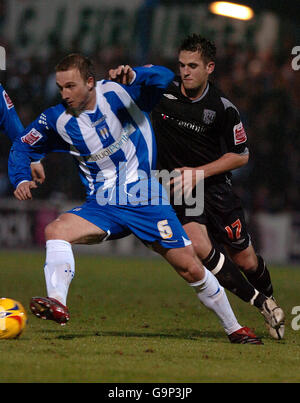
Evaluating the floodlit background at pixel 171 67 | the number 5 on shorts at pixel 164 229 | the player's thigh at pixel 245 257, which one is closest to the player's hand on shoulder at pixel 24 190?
the number 5 on shorts at pixel 164 229

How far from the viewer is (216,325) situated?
7.45 meters

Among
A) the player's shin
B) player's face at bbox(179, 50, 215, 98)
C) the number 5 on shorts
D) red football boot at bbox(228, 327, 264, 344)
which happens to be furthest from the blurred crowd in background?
the number 5 on shorts

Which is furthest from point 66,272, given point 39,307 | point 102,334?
point 102,334

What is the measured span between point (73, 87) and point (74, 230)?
1.00 meters

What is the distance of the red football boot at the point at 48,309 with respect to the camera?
5105 millimetres

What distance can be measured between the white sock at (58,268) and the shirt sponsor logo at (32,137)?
0.83 meters

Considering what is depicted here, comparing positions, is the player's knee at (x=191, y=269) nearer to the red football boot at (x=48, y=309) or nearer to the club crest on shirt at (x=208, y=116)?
the red football boot at (x=48, y=309)

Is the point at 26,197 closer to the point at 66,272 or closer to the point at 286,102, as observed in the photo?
the point at 66,272

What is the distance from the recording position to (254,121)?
17.3m

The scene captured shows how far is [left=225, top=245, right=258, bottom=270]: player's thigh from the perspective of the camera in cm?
698

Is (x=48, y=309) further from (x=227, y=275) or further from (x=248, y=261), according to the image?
(x=248, y=261)

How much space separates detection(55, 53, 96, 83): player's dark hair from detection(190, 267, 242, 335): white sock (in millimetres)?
1671

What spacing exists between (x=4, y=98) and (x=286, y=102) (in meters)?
10.4

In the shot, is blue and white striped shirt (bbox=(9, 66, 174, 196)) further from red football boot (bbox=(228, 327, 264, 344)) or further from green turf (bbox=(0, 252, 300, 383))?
red football boot (bbox=(228, 327, 264, 344))
